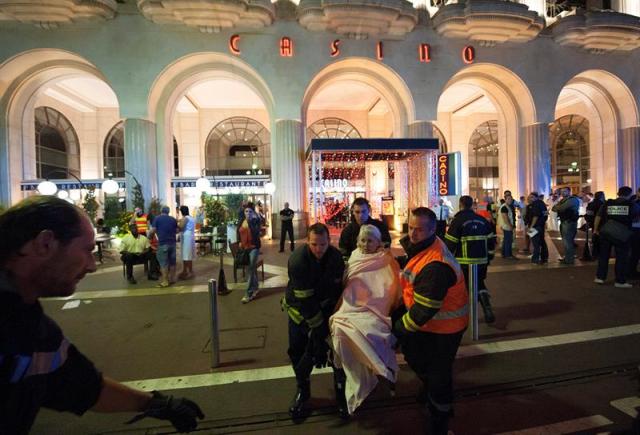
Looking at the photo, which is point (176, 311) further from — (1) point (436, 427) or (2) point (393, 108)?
(2) point (393, 108)

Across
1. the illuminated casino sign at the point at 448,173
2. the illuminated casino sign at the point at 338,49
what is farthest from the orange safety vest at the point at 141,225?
the illuminated casino sign at the point at 448,173

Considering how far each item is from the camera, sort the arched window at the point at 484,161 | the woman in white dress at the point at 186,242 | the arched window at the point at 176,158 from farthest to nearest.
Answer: the arched window at the point at 484,161 → the arched window at the point at 176,158 → the woman in white dress at the point at 186,242

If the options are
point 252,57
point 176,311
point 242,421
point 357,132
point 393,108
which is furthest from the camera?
point 357,132

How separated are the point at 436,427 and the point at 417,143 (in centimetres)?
1236

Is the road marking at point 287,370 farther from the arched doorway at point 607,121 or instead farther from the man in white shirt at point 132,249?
the arched doorway at point 607,121

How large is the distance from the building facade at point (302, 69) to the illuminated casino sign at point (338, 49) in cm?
5

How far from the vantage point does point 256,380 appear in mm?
3695

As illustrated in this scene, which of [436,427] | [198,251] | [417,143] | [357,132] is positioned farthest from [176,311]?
[357,132]

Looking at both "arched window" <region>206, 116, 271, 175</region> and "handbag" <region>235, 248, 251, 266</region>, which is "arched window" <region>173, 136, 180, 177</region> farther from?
"handbag" <region>235, 248, 251, 266</region>

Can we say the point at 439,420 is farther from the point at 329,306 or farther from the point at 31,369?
the point at 31,369

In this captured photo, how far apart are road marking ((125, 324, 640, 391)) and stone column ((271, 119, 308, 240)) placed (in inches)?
450

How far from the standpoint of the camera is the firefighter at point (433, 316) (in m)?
2.54

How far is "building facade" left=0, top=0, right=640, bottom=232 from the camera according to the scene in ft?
46.2

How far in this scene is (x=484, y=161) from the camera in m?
26.2
